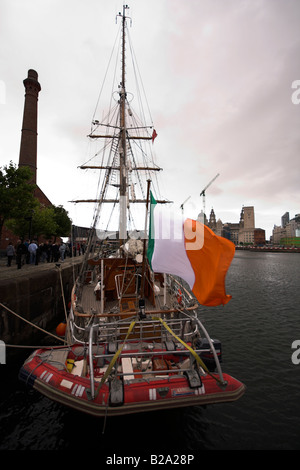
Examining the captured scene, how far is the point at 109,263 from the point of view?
1062 cm

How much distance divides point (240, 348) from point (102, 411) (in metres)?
A: 8.89

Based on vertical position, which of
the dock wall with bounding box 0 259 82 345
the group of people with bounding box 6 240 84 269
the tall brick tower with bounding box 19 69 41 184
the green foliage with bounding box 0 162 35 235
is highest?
the tall brick tower with bounding box 19 69 41 184

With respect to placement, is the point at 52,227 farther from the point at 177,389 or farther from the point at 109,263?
the point at 177,389

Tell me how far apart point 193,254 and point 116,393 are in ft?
11.3

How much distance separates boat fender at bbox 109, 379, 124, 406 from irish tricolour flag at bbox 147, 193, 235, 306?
243 centimetres

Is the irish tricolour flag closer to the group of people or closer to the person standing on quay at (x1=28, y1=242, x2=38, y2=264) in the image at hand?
the group of people

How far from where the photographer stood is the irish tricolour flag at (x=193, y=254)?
5.00m

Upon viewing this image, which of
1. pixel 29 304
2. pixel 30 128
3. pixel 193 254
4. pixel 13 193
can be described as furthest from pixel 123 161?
pixel 30 128

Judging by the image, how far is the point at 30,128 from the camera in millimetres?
39531

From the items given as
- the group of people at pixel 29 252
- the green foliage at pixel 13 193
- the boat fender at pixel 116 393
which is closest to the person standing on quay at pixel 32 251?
the group of people at pixel 29 252

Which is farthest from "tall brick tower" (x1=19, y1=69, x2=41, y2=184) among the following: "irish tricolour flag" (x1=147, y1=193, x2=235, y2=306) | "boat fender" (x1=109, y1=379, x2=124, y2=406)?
"boat fender" (x1=109, y1=379, x2=124, y2=406)

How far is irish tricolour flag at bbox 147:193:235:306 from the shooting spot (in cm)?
500

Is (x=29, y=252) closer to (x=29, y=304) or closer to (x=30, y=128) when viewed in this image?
(x=29, y=304)

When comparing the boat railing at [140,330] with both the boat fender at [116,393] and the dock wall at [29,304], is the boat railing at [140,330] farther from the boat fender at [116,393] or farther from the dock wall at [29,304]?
the dock wall at [29,304]
